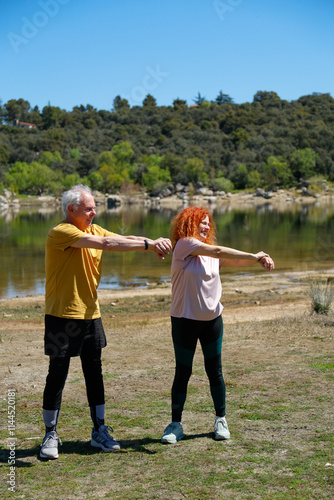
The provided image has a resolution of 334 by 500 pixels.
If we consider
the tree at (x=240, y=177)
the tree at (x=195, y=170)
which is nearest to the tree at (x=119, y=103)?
the tree at (x=195, y=170)

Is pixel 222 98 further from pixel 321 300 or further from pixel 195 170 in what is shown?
pixel 321 300

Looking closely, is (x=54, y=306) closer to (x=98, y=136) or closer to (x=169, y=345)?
(x=169, y=345)

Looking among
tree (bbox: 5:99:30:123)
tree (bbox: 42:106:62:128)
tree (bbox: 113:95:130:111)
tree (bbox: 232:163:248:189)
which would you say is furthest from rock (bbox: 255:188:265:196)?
tree (bbox: 5:99:30:123)

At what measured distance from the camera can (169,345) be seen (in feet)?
26.7

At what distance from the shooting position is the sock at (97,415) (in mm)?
4195

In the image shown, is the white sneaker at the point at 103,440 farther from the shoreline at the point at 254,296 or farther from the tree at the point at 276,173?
the tree at the point at 276,173

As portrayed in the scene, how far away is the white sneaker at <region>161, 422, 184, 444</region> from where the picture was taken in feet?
13.7

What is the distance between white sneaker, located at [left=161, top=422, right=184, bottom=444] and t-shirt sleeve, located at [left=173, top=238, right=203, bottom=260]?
4.22 ft

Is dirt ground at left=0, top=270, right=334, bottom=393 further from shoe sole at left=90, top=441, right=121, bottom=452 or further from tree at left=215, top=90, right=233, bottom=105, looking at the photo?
tree at left=215, top=90, right=233, bottom=105

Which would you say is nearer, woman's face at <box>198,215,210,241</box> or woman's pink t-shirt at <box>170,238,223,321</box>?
woman's pink t-shirt at <box>170,238,223,321</box>

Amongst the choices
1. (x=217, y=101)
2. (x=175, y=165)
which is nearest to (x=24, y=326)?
(x=175, y=165)

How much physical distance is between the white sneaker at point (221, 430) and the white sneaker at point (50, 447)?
1193 millimetres

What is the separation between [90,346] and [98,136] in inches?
5472

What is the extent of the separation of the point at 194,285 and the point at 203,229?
474mm
